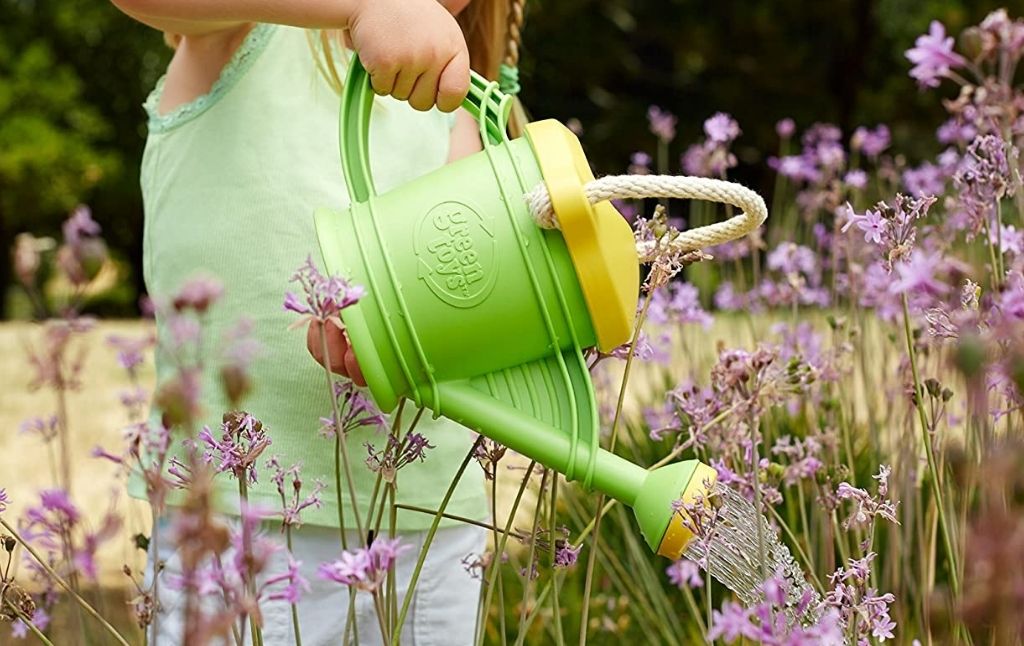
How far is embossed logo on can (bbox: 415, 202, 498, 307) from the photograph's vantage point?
3.55 feet

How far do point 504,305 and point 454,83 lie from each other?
0.67ft

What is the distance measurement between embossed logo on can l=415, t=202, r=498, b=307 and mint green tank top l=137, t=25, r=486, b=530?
1.60 feet

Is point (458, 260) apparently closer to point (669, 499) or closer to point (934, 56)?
point (669, 499)

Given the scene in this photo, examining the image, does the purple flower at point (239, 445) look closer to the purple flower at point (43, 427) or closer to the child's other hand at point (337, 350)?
the child's other hand at point (337, 350)

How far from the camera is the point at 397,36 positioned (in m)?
1.10

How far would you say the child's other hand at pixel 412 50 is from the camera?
1.10 meters

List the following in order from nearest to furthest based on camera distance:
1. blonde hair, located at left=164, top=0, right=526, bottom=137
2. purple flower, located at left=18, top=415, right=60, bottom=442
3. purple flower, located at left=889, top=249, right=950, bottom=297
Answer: purple flower, located at left=889, top=249, right=950, bottom=297 → purple flower, located at left=18, top=415, right=60, bottom=442 → blonde hair, located at left=164, top=0, right=526, bottom=137

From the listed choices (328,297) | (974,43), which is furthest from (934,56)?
(328,297)

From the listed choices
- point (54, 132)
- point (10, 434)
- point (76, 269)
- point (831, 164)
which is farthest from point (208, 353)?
point (54, 132)

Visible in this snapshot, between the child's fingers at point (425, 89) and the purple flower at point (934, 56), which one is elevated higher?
the purple flower at point (934, 56)

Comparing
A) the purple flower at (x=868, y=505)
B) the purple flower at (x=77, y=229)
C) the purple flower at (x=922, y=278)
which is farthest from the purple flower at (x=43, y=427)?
the purple flower at (x=922, y=278)

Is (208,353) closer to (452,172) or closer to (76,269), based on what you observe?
(452,172)

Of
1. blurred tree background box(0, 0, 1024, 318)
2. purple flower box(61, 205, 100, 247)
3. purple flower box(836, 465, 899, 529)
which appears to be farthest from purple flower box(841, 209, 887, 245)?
blurred tree background box(0, 0, 1024, 318)

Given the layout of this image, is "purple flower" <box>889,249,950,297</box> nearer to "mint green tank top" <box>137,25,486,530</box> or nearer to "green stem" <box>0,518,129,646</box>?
"green stem" <box>0,518,129,646</box>
